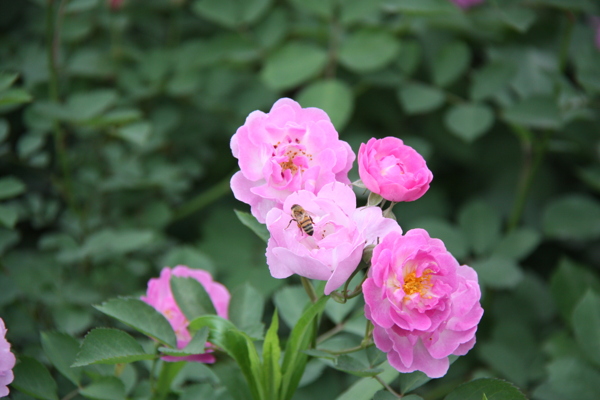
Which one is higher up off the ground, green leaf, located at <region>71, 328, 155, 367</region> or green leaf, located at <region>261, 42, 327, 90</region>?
green leaf, located at <region>71, 328, 155, 367</region>

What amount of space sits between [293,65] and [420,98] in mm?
393

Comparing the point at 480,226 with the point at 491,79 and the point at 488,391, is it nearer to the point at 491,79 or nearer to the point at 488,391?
the point at 491,79

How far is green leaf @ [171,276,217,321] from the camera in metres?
0.83

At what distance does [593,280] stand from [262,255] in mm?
975

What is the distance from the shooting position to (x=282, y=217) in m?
0.64

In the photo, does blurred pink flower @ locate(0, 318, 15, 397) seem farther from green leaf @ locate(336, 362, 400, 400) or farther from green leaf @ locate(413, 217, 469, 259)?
green leaf @ locate(413, 217, 469, 259)

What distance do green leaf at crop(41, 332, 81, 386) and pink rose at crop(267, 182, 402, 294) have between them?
0.39 meters

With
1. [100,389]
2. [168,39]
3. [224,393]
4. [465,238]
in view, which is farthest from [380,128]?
[100,389]

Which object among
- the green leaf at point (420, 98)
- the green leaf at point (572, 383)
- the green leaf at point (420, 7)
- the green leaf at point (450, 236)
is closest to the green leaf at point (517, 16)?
the green leaf at point (420, 7)

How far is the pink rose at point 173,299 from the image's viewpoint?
0.85 m

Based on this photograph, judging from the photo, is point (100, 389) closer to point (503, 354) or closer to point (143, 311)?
point (143, 311)

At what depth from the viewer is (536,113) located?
1462mm

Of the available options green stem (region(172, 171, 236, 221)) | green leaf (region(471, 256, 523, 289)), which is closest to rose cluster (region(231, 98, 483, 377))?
green leaf (region(471, 256, 523, 289))

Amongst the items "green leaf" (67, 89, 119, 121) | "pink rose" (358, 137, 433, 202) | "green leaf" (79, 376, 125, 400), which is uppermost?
"pink rose" (358, 137, 433, 202)
